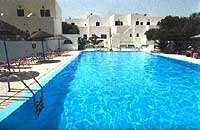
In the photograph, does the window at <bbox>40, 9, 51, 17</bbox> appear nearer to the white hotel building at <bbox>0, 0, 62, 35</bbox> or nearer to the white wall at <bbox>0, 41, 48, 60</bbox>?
the white hotel building at <bbox>0, 0, 62, 35</bbox>

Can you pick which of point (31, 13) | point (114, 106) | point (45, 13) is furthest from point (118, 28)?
point (114, 106)

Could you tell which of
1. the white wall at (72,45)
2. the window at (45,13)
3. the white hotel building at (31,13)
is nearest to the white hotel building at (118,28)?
the white wall at (72,45)

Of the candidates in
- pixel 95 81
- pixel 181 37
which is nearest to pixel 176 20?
pixel 181 37

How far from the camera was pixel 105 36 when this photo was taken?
5159 cm

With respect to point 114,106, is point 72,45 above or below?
above

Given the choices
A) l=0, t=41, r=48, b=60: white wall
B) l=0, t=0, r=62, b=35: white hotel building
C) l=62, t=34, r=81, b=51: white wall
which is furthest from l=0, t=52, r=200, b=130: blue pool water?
l=62, t=34, r=81, b=51: white wall

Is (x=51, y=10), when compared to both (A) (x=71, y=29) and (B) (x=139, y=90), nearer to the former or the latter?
(A) (x=71, y=29)

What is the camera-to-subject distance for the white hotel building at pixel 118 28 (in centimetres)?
4322

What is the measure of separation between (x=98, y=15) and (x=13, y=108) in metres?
52.1

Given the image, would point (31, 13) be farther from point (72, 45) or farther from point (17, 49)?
point (17, 49)

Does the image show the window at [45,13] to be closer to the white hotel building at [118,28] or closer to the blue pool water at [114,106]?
the white hotel building at [118,28]

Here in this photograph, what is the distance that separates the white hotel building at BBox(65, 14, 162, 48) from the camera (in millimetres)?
43219

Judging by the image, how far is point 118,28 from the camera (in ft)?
160

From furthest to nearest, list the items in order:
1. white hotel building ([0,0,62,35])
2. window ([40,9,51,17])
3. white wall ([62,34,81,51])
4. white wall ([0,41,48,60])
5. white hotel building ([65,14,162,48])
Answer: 1. white hotel building ([65,14,162,48])
2. white wall ([62,34,81,51])
3. window ([40,9,51,17])
4. white hotel building ([0,0,62,35])
5. white wall ([0,41,48,60])
